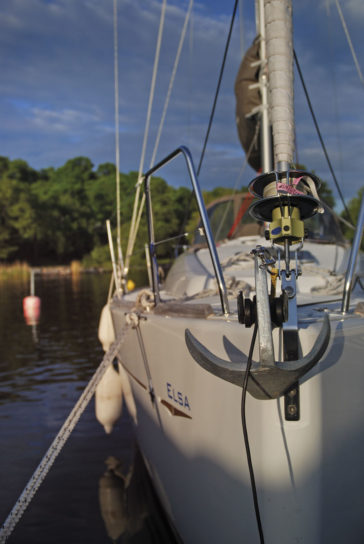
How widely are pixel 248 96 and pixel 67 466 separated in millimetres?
4064

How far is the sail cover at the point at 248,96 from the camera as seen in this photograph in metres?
5.14

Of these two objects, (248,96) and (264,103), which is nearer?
(264,103)

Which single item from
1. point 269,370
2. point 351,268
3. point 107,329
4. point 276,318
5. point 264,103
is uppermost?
point 264,103

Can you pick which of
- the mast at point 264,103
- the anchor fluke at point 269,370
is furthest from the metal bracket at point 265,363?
the mast at point 264,103

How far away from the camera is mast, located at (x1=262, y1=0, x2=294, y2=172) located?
2.25 meters

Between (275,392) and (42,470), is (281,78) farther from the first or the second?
(42,470)

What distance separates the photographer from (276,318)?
81.4 inches

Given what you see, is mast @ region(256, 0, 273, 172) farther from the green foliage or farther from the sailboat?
the green foliage

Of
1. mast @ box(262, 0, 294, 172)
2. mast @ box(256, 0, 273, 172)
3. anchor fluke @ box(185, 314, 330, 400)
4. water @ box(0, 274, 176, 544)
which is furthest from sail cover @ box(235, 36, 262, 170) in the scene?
anchor fluke @ box(185, 314, 330, 400)

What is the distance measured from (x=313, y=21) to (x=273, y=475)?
189 inches

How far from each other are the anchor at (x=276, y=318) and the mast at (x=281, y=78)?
18 centimetres

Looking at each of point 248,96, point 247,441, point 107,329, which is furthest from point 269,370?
point 248,96

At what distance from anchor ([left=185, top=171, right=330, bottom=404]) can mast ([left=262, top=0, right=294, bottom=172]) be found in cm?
18

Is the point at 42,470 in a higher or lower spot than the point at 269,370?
lower
